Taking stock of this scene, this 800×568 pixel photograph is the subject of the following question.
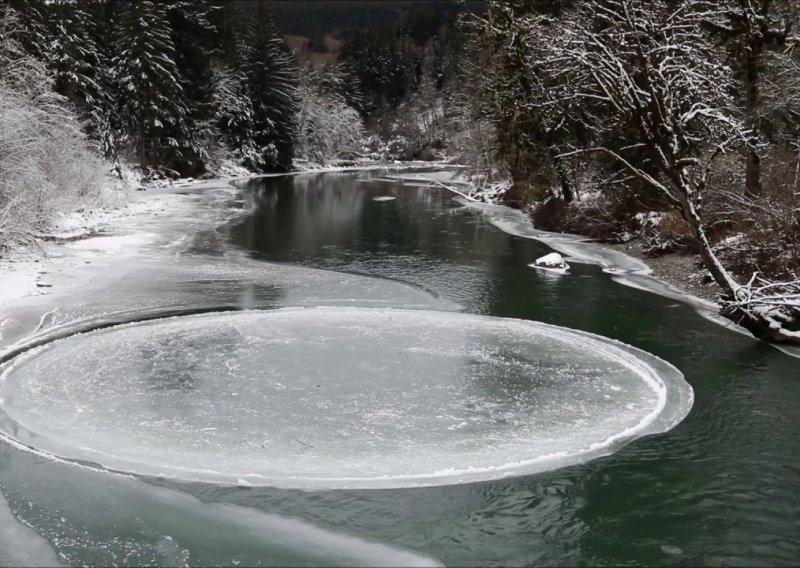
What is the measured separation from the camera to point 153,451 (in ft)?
24.9

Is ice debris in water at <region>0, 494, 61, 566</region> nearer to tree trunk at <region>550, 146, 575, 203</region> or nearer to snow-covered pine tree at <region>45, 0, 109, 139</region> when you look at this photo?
tree trunk at <region>550, 146, 575, 203</region>

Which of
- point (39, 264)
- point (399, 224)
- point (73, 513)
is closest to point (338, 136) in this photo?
point (399, 224)

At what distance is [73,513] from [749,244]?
15.2m

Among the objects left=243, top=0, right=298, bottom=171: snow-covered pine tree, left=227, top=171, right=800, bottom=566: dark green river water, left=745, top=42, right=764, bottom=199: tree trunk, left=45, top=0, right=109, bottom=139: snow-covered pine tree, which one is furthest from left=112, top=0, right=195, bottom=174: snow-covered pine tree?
left=227, top=171, right=800, bottom=566: dark green river water

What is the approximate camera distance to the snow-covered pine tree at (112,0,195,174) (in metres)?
44.6

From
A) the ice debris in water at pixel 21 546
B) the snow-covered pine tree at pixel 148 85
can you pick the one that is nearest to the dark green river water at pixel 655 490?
the ice debris in water at pixel 21 546

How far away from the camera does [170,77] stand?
4669 centimetres

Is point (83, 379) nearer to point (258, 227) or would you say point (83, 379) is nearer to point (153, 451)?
point (153, 451)

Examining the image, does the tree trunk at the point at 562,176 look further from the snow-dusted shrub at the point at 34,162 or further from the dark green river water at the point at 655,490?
the snow-dusted shrub at the point at 34,162

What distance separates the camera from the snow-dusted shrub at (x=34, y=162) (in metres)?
17.9

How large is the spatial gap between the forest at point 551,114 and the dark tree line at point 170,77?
0.52 ft

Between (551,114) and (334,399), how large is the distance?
725 inches

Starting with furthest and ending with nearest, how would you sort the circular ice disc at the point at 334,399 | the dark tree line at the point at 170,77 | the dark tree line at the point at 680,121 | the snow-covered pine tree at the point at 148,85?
the snow-covered pine tree at the point at 148,85, the dark tree line at the point at 170,77, the dark tree line at the point at 680,121, the circular ice disc at the point at 334,399

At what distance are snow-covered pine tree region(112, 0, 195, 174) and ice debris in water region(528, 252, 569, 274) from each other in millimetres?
34485
